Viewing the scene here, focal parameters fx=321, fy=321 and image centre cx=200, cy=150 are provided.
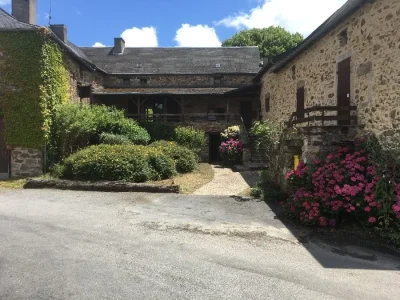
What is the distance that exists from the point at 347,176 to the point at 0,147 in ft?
44.3

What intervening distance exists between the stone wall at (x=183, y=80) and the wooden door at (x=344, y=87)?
49.2 ft

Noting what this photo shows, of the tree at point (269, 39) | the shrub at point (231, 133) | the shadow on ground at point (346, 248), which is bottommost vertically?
the shadow on ground at point (346, 248)

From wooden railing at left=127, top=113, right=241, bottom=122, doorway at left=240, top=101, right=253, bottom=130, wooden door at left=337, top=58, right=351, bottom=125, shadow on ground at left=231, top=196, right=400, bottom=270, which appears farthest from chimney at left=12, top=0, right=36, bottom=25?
shadow on ground at left=231, top=196, right=400, bottom=270

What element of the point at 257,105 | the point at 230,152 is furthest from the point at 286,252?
the point at 257,105

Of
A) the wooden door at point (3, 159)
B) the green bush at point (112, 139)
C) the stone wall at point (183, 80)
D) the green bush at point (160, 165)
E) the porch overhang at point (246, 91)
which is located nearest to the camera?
the green bush at point (160, 165)

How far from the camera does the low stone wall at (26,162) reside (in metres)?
13.4

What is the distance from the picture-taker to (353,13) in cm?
893

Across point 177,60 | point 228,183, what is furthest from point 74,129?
point 177,60

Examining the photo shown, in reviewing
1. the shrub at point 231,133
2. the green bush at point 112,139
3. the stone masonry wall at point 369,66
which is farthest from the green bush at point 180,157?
the stone masonry wall at point 369,66

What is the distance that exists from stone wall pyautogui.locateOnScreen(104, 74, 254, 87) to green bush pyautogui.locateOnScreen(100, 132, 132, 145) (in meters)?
10.3

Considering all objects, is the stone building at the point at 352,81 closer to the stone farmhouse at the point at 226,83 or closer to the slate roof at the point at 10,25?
the stone farmhouse at the point at 226,83

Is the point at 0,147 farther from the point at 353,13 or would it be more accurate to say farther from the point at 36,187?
the point at 353,13

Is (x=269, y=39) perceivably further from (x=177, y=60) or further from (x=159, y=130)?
(x=159, y=130)

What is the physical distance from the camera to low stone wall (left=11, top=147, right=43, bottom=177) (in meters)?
13.4
